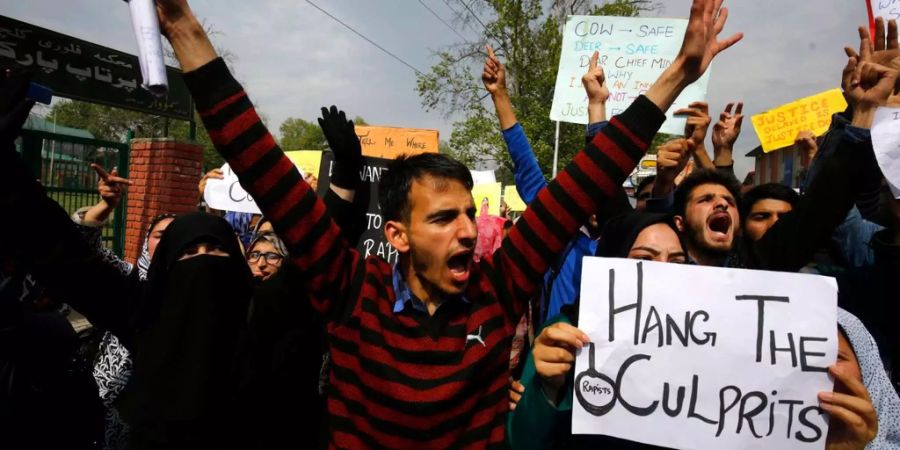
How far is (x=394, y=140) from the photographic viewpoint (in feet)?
16.8

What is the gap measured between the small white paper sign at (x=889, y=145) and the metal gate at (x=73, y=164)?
25.1 feet

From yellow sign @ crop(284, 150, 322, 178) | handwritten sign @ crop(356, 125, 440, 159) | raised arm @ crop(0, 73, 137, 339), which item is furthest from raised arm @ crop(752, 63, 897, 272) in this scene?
yellow sign @ crop(284, 150, 322, 178)

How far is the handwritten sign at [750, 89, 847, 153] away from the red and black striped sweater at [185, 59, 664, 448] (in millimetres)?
3551

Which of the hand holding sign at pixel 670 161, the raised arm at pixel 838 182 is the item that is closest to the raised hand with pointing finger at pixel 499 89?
the hand holding sign at pixel 670 161

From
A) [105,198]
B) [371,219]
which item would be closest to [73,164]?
[105,198]

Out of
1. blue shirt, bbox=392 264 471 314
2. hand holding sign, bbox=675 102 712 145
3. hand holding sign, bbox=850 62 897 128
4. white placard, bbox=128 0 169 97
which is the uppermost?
hand holding sign, bbox=675 102 712 145

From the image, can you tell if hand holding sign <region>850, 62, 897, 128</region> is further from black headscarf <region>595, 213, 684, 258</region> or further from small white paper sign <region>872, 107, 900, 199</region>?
black headscarf <region>595, 213, 684, 258</region>

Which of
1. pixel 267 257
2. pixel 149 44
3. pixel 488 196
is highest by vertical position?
pixel 488 196

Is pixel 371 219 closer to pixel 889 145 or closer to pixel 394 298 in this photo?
pixel 394 298

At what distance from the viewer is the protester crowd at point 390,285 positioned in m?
1.49

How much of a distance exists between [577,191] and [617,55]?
2.72 meters

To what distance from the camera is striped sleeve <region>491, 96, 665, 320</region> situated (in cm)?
157

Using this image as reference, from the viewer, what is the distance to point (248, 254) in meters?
3.12

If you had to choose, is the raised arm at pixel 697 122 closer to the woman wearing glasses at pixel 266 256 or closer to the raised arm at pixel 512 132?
the raised arm at pixel 512 132
